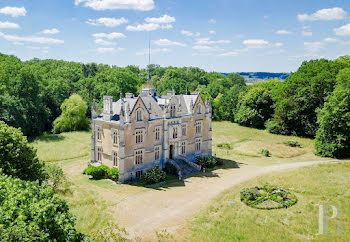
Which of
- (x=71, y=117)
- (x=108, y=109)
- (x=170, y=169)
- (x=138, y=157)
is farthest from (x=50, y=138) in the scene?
(x=170, y=169)

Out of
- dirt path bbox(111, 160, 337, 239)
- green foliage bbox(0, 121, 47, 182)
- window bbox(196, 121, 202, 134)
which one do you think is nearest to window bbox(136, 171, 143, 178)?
dirt path bbox(111, 160, 337, 239)

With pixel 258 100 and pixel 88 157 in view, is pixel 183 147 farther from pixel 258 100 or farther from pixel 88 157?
pixel 258 100

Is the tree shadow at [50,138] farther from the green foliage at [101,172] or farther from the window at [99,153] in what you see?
the green foliage at [101,172]

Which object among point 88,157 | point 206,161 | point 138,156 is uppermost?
point 138,156

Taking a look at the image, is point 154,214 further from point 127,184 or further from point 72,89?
point 72,89

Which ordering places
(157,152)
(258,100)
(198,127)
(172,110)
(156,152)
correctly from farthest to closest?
(258,100), (198,127), (172,110), (157,152), (156,152)

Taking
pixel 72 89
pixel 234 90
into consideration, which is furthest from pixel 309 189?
pixel 72 89

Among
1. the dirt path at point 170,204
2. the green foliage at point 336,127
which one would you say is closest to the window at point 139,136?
the dirt path at point 170,204
